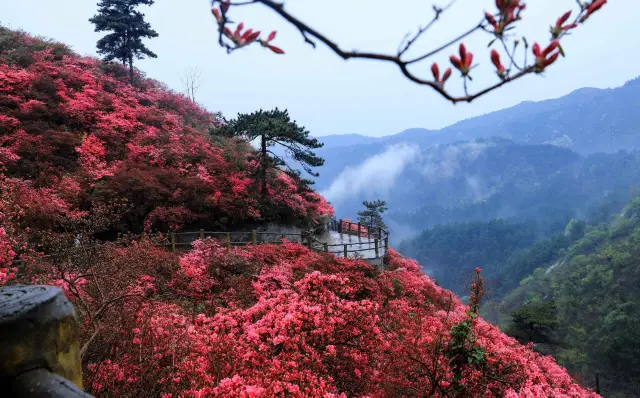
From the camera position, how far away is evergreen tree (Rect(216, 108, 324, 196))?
1546 cm

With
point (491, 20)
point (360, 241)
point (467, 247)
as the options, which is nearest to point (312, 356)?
point (491, 20)

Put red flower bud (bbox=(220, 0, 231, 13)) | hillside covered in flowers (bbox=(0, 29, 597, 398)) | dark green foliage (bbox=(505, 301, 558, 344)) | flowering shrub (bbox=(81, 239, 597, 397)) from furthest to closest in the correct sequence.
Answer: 1. dark green foliage (bbox=(505, 301, 558, 344))
2. hillside covered in flowers (bbox=(0, 29, 597, 398))
3. flowering shrub (bbox=(81, 239, 597, 397))
4. red flower bud (bbox=(220, 0, 231, 13))

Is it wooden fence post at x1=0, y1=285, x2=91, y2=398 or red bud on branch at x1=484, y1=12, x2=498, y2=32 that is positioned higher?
red bud on branch at x1=484, y1=12, x2=498, y2=32

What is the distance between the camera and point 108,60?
24.4 m

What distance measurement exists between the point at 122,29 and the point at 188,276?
20.9 metres

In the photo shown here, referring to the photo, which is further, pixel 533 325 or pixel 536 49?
pixel 533 325

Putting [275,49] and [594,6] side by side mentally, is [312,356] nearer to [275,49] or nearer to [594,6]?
[275,49]

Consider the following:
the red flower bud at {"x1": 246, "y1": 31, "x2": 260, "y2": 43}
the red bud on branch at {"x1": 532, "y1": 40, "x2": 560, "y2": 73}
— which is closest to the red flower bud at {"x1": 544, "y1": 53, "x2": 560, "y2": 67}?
the red bud on branch at {"x1": 532, "y1": 40, "x2": 560, "y2": 73}

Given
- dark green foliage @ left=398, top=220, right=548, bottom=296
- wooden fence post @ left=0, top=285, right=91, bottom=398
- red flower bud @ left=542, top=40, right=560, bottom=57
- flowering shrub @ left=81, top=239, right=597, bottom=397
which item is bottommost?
dark green foliage @ left=398, top=220, right=548, bottom=296

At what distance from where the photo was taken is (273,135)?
614 inches

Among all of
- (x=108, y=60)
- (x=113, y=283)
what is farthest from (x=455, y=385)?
(x=108, y=60)

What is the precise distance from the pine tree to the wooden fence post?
85.0 feet

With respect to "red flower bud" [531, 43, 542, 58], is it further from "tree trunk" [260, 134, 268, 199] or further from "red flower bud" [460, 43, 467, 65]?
"tree trunk" [260, 134, 268, 199]

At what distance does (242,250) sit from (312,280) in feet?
16.6
